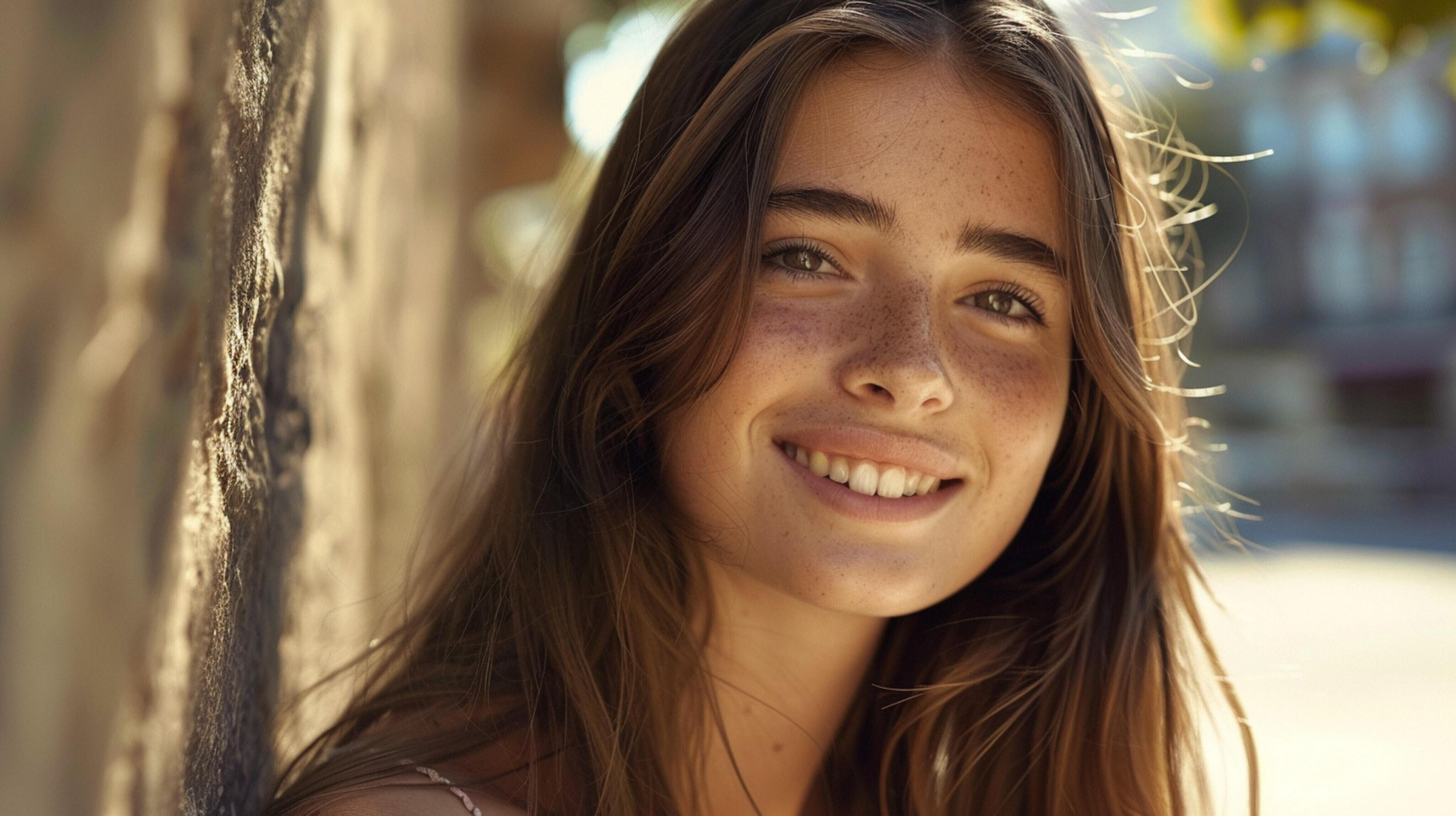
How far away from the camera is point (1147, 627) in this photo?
2.01 metres

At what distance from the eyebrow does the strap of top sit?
0.86 meters

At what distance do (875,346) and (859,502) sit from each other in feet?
0.72

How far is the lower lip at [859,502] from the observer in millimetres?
1655

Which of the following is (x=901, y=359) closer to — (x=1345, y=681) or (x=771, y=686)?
(x=771, y=686)

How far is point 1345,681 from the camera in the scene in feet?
34.7

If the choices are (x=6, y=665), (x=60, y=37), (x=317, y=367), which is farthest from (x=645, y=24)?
(x=6, y=665)

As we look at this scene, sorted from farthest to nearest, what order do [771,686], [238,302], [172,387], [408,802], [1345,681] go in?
1. [1345,681]
2. [771,686]
3. [408,802]
4. [238,302]
5. [172,387]

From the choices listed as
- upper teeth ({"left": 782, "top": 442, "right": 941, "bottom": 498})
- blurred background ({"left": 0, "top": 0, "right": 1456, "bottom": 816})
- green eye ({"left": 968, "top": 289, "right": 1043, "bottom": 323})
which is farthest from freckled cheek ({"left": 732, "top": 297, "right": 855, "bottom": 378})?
blurred background ({"left": 0, "top": 0, "right": 1456, "bottom": 816})

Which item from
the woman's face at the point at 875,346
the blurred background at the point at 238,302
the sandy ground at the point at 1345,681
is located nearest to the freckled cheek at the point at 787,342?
the woman's face at the point at 875,346

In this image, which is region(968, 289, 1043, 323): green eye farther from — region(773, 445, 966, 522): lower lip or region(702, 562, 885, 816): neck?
region(702, 562, 885, 816): neck

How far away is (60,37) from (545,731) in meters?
1.19

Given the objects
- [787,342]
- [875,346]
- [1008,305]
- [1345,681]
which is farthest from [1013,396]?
[1345,681]

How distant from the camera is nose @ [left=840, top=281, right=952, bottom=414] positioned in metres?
1.60

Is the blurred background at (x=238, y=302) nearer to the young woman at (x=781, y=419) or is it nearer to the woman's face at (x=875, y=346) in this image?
the young woman at (x=781, y=419)
